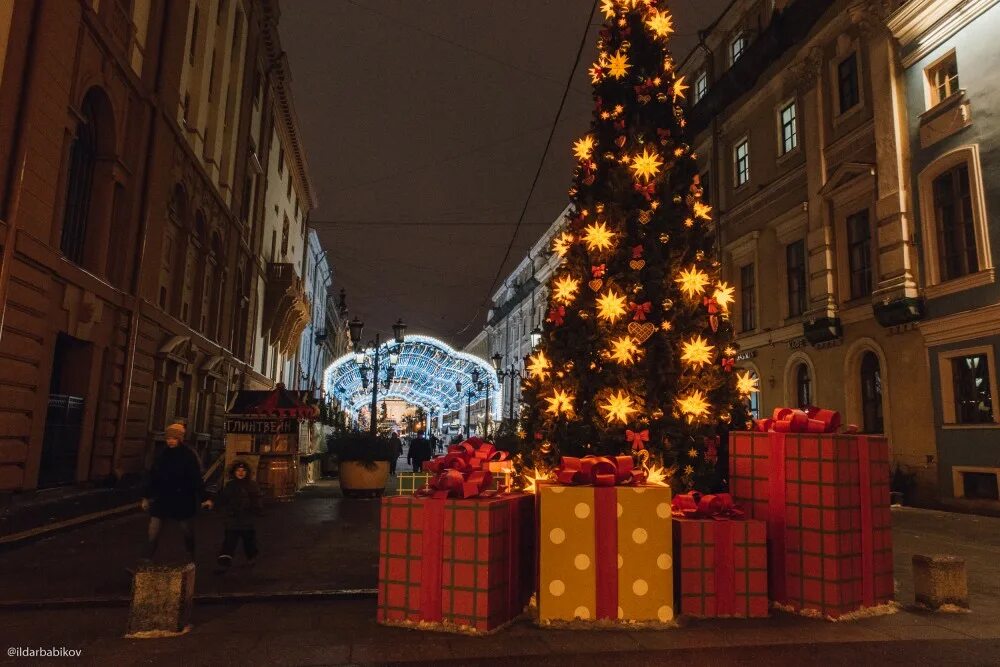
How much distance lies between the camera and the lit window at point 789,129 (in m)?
20.7

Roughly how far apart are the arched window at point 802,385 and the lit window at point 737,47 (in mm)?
10975

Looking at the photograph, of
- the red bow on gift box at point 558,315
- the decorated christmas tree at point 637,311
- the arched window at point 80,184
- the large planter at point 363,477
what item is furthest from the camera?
the large planter at point 363,477

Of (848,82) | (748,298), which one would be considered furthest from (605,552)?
(748,298)

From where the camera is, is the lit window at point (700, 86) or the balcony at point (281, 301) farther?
the balcony at point (281, 301)

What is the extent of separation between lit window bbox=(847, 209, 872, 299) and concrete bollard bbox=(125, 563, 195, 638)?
1750cm

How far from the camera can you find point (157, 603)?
4875 millimetres

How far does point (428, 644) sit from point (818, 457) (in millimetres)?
3231

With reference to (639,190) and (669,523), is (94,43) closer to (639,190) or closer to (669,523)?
(639,190)

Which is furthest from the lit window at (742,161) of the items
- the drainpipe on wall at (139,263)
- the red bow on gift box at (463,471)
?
the red bow on gift box at (463,471)

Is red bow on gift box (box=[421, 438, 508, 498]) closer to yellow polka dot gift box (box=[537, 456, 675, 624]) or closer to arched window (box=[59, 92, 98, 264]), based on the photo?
yellow polka dot gift box (box=[537, 456, 675, 624])

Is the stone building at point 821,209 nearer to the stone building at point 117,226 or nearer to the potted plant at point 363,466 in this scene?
the potted plant at point 363,466

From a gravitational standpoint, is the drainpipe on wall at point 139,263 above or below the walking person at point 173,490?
above

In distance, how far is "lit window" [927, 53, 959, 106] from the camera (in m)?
14.9

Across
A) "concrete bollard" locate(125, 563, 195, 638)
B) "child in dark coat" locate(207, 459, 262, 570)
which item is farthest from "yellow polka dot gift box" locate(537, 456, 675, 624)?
"child in dark coat" locate(207, 459, 262, 570)
